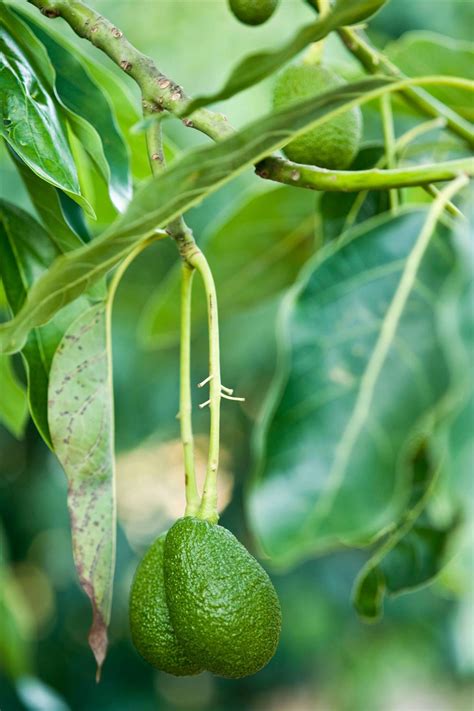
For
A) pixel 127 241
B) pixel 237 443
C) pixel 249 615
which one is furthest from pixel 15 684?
pixel 237 443

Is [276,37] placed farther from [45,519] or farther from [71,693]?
[71,693]

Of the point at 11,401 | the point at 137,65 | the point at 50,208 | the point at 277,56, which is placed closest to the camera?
the point at 277,56

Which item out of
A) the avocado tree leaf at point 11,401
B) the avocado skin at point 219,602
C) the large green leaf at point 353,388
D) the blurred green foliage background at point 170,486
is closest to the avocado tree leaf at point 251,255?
the avocado tree leaf at point 11,401

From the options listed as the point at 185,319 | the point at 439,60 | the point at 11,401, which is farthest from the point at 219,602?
the point at 439,60

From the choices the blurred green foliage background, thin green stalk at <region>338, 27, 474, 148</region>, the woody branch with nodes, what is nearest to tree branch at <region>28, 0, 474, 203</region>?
the woody branch with nodes

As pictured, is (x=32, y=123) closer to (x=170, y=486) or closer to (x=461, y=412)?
(x=461, y=412)

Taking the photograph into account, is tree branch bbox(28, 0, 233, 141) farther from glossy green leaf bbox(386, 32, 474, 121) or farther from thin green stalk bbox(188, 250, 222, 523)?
glossy green leaf bbox(386, 32, 474, 121)

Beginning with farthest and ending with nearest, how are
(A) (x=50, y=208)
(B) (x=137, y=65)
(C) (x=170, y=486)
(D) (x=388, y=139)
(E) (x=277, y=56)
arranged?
(C) (x=170, y=486) → (D) (x=388, y=139) → (A) (x=50, y=208) → (B) (x=137, y=65) → (E) (x=277, y=56)
